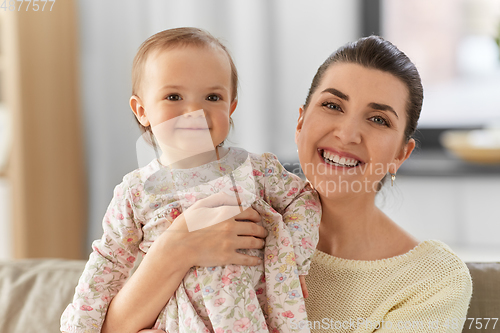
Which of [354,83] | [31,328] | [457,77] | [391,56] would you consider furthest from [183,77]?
[457,77]

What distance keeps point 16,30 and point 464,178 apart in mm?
2409

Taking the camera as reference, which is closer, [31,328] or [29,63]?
[31,328]

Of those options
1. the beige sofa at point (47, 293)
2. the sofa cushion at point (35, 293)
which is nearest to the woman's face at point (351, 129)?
the beige sofa at point (47, 293)

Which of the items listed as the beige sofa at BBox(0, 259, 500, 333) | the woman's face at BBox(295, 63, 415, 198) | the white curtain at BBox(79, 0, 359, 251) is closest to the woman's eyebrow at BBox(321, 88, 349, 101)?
the woman's face at BBox(295, 63, 415, 198)

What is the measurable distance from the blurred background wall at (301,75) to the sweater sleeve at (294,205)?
147 centimetres

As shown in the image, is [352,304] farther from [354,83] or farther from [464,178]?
[464,178]

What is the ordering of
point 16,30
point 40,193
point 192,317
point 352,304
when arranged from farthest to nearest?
point 40,193, point 16,30, point 352,304, point 192,317

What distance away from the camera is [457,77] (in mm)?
3002

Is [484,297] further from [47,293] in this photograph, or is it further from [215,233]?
[47,293]

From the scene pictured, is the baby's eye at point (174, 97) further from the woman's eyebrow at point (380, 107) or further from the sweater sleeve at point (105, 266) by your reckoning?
the woman's eyebrow at point (380, 107)

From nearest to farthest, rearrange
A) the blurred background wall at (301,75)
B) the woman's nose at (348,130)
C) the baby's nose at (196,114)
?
the baby's nose at (196,114) → the woman's nose at (348,130) → the blurred background wall at (301,75)

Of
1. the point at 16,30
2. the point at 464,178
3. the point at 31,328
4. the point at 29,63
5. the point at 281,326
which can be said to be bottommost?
the point at 464,178

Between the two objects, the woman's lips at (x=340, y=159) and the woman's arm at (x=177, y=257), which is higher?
the woman's lips at (x=340, y=159)

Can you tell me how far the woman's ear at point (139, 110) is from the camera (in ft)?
3.51
